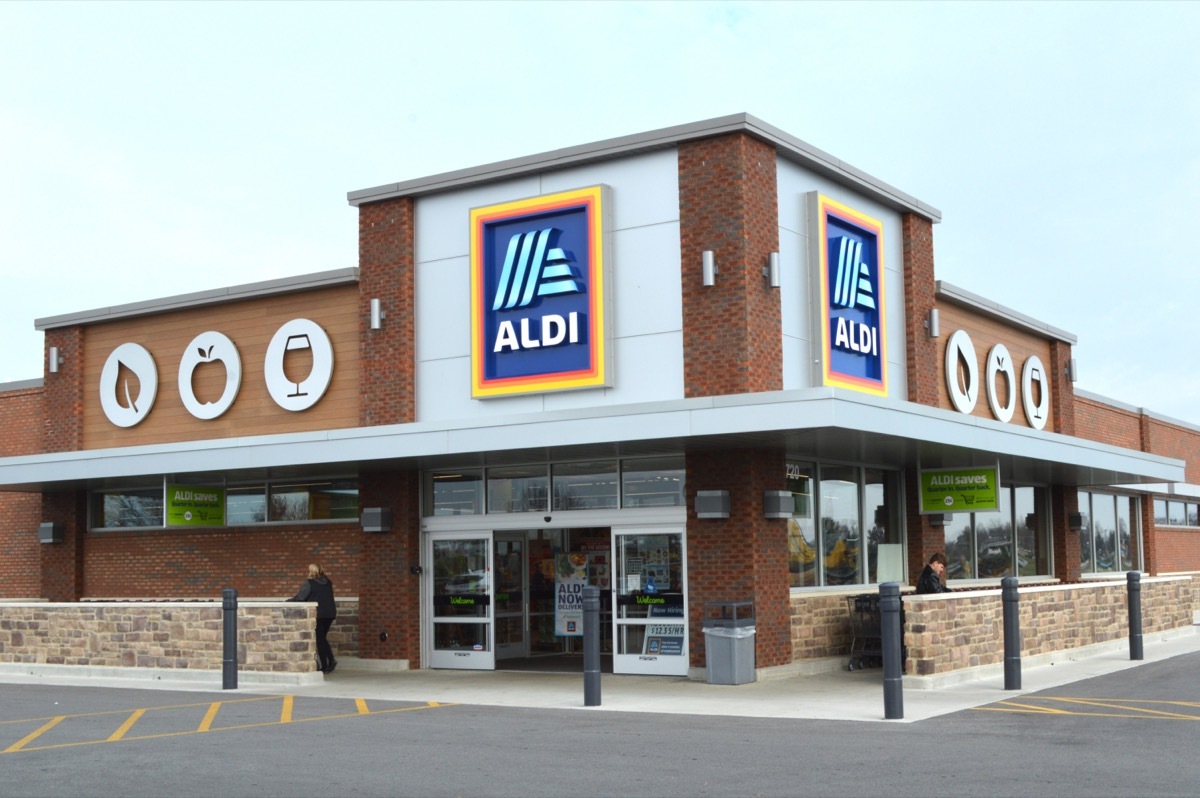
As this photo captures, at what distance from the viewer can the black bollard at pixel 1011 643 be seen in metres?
16.3

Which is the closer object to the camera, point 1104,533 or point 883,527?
point 883,527

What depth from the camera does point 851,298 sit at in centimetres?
2066

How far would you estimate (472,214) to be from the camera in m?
20.7

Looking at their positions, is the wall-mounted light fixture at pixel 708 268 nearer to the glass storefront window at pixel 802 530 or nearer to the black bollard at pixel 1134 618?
the glass storefront window at pixel 802 530

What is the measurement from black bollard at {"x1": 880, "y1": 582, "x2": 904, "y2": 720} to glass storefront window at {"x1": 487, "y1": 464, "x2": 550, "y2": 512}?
7243 mm

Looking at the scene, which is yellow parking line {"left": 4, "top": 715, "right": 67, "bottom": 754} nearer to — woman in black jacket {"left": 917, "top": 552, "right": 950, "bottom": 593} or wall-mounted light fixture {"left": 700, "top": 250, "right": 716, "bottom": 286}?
wall-mounted light fixture {"left": 700, "top": 250, "right": 716, "bottom": 286}

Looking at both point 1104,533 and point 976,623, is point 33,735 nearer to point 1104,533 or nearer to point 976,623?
point 976,623

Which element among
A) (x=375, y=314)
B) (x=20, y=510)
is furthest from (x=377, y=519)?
(x=20, y=510)

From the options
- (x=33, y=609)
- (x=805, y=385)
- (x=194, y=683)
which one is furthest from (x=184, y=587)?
(x=805, y=385)

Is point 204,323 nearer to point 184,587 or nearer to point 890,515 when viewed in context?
point 184,587

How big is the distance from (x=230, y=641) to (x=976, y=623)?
9.75 metres

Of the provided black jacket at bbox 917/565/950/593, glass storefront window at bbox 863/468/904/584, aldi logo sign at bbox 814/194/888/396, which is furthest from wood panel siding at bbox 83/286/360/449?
black jacket at bbox 917/565/950/593

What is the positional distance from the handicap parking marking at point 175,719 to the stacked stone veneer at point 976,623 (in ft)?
18.6

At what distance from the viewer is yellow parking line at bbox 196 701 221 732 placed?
45.5 ft
